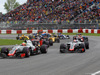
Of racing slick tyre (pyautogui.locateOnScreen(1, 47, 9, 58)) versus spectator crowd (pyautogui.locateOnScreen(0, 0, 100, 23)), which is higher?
spectator crowd (pyautogui.locateOnScreen(0, 0, 100, 23))

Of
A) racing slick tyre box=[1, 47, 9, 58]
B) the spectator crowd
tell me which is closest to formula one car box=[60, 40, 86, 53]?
racing slick tyre box=[1, 47, 9, 58]

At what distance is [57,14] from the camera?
4344cm

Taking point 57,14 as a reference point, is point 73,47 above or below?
below

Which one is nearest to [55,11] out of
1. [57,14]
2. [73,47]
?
[57,14]

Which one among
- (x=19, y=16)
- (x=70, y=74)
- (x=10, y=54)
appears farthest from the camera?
(x=19, y=16)

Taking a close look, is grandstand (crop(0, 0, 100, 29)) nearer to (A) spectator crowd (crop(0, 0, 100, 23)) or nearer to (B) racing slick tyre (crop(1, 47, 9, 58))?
(A) spectator crowd (crop(0, 0, 100, 23))

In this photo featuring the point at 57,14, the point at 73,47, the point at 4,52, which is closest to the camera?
the point at 4,52

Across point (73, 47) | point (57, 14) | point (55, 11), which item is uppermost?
point (55, 11)

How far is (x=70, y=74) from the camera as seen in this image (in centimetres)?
831

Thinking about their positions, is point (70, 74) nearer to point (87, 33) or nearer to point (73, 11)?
point (87, 33)

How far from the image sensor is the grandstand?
128ft

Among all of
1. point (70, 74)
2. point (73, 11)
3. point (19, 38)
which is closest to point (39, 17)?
point (73, 11)

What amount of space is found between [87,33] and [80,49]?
2376 cm

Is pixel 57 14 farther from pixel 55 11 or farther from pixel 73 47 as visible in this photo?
pixel 73 47
